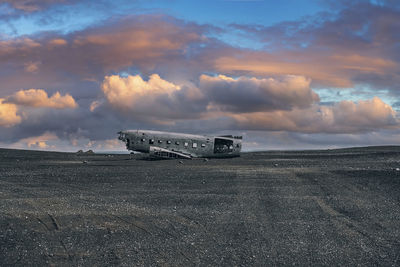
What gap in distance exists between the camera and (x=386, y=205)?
1906 centimetres

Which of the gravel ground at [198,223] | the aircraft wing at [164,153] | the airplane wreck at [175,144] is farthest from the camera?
the airplane wreck at [175,144]

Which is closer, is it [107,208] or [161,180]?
[107,208]

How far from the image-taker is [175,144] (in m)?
49.4

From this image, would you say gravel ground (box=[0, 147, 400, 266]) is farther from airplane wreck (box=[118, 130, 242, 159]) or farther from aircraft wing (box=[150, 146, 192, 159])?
airplane wreck (box=[118, 130, 242, 159])

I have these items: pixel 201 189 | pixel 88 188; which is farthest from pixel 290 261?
pixel 88 188

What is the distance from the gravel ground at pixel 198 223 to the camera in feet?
36.9

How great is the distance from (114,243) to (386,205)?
14555 millimetres

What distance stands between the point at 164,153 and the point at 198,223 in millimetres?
33763

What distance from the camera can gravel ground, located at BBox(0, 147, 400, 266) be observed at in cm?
1124

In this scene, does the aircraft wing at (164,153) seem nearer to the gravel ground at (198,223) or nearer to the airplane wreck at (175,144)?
the airplane wreck at (175,144)

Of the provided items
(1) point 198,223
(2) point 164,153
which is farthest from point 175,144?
(1) point 198,223

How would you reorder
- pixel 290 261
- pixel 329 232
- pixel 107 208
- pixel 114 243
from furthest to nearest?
pixel 107 208 < pixel 329 232 < pixel 114 243 < pixel 290 261

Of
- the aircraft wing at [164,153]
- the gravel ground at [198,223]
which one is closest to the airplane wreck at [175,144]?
the aircraft wing at [164,153]

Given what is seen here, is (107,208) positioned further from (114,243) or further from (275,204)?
(275,204)
